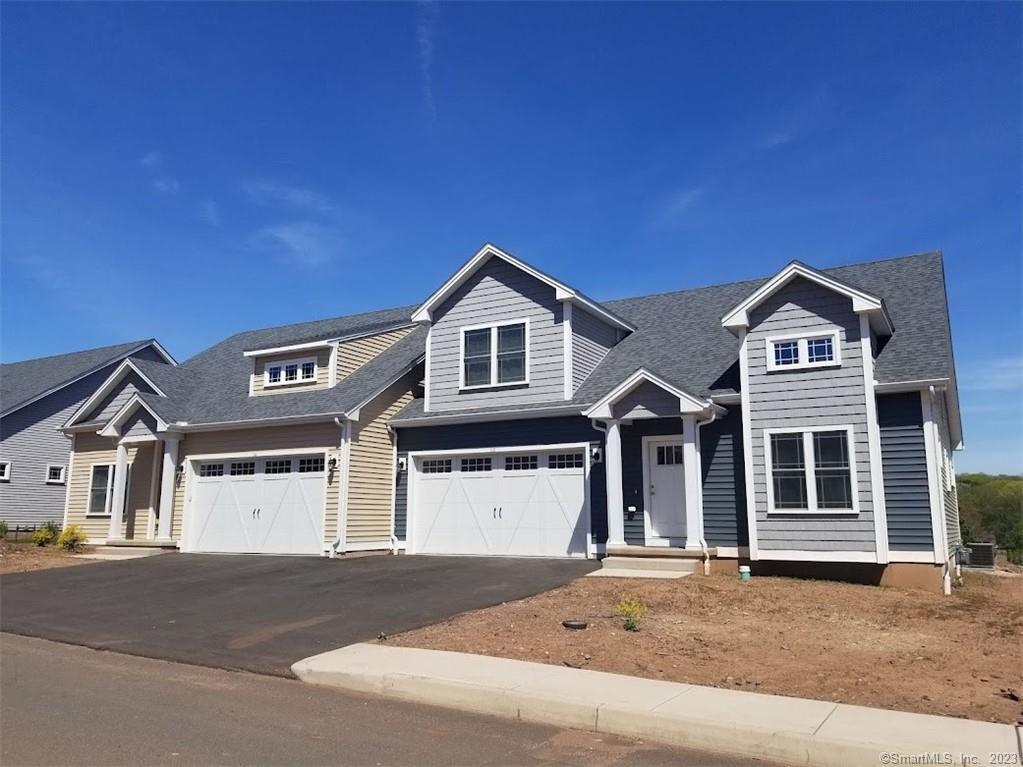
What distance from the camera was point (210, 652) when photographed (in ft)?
30.7

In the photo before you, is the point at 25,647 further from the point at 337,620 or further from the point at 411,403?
the point at 411,403

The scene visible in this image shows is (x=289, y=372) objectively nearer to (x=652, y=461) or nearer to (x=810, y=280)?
(x=652, y=461)

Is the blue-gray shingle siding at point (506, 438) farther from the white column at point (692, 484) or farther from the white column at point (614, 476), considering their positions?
the white column at point (692, 484)

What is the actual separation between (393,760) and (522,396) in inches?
520

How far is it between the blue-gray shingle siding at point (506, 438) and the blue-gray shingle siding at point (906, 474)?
559cm

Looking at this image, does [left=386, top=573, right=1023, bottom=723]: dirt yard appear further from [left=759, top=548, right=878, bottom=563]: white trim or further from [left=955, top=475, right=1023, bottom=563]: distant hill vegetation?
[left=955, top=475, right=1023, bottom=563]: distant hill vegetation

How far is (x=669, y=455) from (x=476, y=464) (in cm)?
479

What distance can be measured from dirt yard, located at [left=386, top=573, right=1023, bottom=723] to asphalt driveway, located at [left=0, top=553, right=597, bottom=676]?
42.1 inches

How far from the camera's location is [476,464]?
19016 millimetres

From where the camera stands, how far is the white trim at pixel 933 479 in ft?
45.2

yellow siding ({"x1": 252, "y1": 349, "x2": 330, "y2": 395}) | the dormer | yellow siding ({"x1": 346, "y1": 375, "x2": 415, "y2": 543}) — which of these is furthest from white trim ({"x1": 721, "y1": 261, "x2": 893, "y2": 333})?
yellow siding ({"x1": 252, "y1": 349, "x2": 330, "y2": 395})

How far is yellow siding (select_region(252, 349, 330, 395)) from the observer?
21.3 m

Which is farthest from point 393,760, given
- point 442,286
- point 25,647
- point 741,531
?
point 442,286

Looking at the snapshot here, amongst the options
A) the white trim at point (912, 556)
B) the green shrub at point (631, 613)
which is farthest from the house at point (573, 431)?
the green shrub at point (631, 613)
